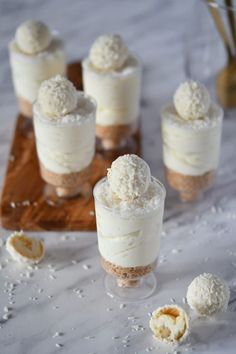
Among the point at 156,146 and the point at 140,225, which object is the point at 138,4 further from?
the point at 140,225

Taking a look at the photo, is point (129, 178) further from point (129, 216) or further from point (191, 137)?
point (191, 137)

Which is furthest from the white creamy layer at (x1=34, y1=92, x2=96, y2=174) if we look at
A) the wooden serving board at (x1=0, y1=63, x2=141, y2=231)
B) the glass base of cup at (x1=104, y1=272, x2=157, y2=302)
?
the glass base of cup at (x1=104, y1=272, x2=157, y2=302)

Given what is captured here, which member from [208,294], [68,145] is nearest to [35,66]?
[68,145]

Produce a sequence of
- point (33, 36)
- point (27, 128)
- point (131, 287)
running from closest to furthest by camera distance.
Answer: point (131, 287) < point (33, 36) < point (27, 128)

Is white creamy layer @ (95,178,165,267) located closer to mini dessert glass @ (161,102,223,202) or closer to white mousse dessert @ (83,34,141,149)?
mini dessert glass @ (161,102,223,202)

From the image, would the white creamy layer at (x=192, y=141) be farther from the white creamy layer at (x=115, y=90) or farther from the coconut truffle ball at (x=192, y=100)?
the white creamy layer at (x=115, y=90)

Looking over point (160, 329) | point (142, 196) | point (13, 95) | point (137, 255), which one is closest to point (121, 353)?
point (160, 329)
